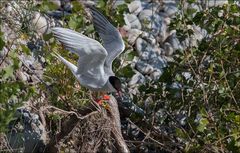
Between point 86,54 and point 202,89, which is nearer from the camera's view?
point 86,54

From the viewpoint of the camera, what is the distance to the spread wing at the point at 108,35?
24.5 ft

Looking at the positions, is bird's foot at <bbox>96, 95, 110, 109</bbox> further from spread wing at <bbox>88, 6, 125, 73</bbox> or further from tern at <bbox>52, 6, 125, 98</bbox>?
spread wing at <bbox>88, 6, 125, 73</bbox>

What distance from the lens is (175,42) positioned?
9883 millimetres

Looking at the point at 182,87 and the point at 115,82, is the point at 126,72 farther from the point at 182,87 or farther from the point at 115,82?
the point at 115,82

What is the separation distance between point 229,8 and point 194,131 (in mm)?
1171

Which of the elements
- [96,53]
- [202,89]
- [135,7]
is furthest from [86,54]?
[135,7]

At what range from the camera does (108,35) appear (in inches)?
300

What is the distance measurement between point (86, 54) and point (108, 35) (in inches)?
21.4

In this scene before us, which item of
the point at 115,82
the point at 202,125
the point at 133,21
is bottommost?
the point at 133,21

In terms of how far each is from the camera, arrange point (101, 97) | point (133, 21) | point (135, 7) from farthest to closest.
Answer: point (135, 7) < point (133, 21) < point (101, 97)

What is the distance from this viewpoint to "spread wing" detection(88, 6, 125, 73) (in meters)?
7.46

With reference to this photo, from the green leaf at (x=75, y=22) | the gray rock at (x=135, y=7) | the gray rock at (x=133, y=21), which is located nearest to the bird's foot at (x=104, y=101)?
the green leaf at (x=75, y=22)

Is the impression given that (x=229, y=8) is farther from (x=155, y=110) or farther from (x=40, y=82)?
(x=40, y=82)

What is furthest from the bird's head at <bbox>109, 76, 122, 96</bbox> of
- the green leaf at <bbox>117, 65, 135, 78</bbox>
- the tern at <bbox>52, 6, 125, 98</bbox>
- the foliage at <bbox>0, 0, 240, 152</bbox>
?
the green leaf at <bbox>117, 65, 135, 78</bbox>
